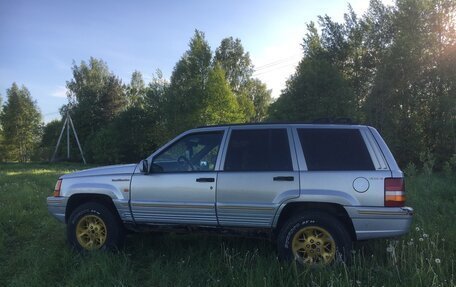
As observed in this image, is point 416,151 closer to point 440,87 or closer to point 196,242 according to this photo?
point 440,87

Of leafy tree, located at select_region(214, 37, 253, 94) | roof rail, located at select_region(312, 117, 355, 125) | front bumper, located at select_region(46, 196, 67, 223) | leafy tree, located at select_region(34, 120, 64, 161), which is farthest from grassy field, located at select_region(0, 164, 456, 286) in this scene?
leafy tree, located at select_region(34, 120, 64, 161)

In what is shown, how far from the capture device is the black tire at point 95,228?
602cm

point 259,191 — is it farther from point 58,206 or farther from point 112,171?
point 58,206

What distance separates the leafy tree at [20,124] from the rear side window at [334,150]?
63333mm

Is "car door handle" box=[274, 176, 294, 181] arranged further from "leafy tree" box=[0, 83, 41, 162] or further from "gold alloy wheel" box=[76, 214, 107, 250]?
"leafy tree" box=[0, 83, 41, 162]

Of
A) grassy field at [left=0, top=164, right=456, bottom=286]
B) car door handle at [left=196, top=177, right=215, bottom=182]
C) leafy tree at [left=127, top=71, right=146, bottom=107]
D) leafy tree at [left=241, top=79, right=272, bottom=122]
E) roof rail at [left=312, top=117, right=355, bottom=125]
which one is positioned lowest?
grassy field at [left=0, top=164, right=456, bottom=286]

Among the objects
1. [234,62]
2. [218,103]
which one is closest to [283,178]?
[218,103]

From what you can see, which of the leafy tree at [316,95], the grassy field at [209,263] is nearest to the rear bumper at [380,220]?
the grassy field at [209,263]

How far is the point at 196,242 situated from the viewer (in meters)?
6.65

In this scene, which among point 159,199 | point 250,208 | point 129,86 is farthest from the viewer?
point 129,86

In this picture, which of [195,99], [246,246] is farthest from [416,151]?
[246,246]

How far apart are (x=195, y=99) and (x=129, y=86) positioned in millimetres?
26567

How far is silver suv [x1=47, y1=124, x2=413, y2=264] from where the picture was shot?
5.04 m

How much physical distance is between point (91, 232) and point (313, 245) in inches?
126
